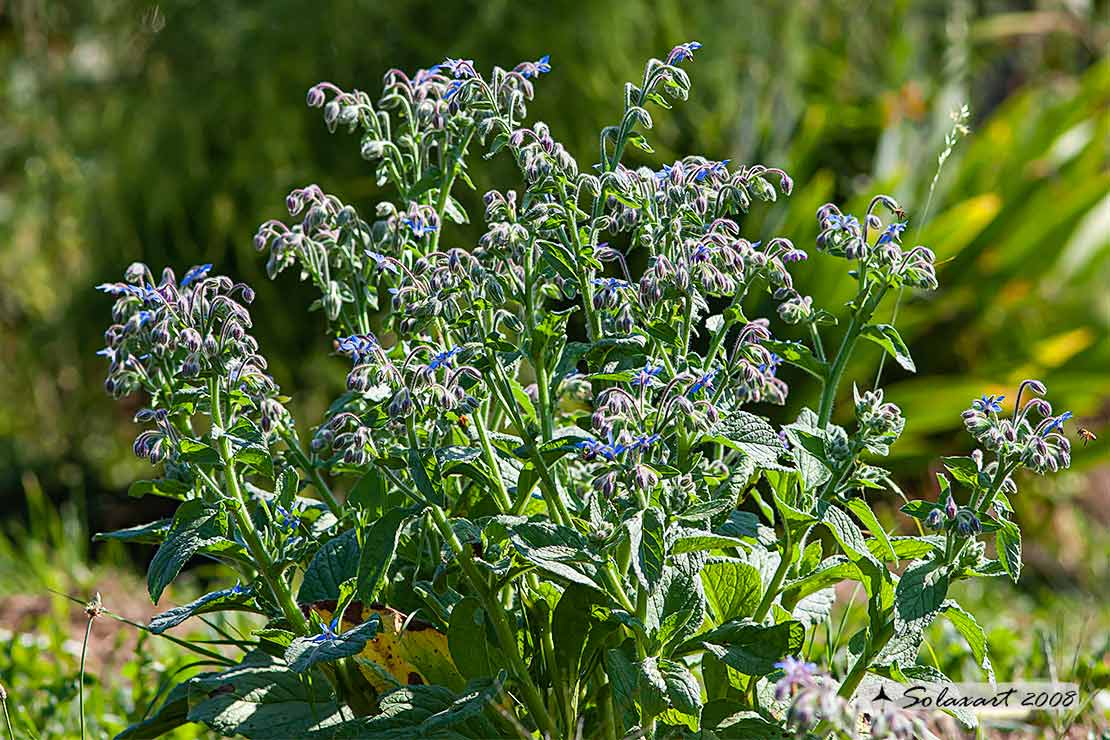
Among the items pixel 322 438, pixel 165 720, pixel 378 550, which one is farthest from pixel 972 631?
pixel 165 720

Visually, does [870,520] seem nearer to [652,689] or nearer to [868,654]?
[868,654]

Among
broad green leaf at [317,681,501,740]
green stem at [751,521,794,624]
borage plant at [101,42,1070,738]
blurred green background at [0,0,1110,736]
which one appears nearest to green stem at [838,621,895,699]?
borage plant at [101,42,1070,738]

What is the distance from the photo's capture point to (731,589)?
1.67m

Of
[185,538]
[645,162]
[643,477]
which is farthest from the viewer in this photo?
[645,162]

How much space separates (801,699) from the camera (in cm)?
113

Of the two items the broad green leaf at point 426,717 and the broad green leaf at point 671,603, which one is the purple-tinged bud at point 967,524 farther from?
the broad green leaf at point 426,717

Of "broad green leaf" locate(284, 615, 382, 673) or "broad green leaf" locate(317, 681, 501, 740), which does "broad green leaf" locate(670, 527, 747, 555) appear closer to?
"broad green leaf" locate(317, 681, 501, 740)

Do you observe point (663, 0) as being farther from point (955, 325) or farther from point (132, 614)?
point (132, 614)

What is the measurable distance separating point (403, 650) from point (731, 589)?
479 mm

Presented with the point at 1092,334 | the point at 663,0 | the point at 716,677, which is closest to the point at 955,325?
the point at 1092,334

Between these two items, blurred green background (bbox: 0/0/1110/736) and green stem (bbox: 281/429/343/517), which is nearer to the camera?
green stem (bbox: 281/429/343/517)

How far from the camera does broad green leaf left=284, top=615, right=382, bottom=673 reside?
1448mm

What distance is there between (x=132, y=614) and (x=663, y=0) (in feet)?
11.3

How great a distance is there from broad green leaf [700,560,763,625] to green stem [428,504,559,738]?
0.28 meters
